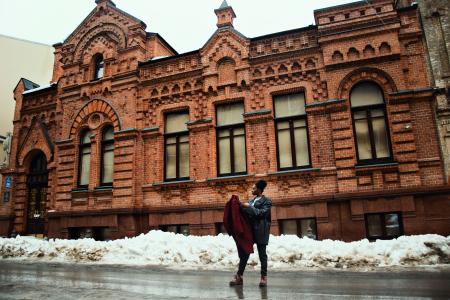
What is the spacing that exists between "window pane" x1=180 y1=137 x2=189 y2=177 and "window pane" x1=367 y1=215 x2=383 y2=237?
692 centimetres

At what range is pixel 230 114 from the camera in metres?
13.9

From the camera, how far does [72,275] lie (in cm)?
819

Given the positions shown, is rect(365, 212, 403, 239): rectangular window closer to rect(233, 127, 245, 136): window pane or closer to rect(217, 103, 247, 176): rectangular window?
rect(217, 103, 247, 176): rectangular window

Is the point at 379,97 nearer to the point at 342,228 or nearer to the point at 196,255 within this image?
the point at 342,228

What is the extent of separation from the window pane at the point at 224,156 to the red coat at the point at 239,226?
281 inches

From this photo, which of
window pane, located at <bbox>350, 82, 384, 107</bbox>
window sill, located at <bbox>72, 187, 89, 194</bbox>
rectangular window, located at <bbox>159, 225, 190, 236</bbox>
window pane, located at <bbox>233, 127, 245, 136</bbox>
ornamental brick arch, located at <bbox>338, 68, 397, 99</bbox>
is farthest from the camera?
window sill, located at <bbox>72, 187, 89, 194</bbox>

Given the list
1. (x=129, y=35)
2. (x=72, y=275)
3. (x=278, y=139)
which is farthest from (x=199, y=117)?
(x=72, y=275)

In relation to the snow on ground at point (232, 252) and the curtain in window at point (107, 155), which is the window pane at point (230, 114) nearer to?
the snow on ground at point (232, 252)

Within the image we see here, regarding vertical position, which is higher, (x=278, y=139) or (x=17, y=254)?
(x=278, y=139)

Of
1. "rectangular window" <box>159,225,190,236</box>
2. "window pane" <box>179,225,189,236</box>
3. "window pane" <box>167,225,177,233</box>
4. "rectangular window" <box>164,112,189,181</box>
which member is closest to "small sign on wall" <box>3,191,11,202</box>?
"rectangular window" <box>164,112,189,181</box>

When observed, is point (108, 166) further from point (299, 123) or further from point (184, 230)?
point (299, 123)

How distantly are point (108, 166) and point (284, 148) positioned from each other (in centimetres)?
774

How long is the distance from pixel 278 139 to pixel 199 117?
3.33 m

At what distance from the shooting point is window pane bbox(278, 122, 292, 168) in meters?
12.7
